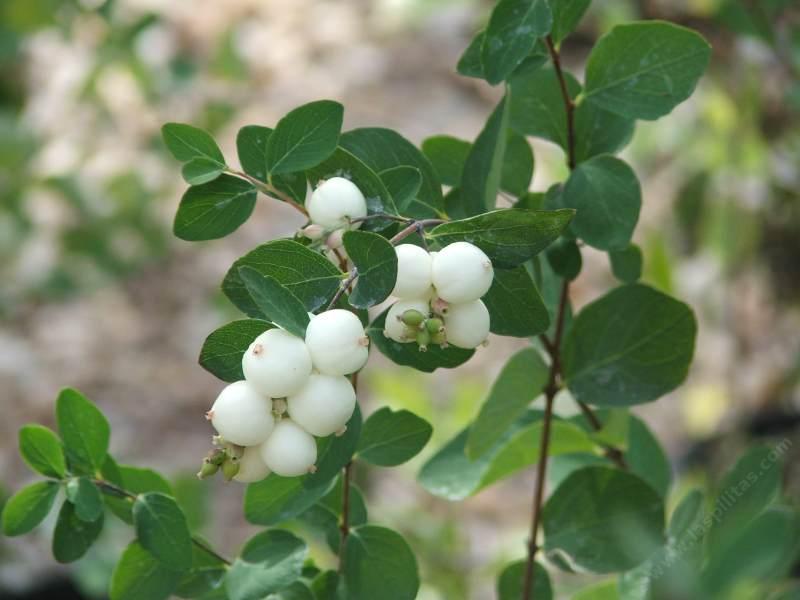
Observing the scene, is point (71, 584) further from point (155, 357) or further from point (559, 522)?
point (559, 522)

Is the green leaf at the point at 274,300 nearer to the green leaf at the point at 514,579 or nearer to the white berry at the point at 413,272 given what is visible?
the white berry at the point at 413,272

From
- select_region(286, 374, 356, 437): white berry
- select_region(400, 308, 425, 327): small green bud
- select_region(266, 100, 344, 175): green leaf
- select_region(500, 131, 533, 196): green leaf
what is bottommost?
select_region(286, 374, 356, 437): white berry

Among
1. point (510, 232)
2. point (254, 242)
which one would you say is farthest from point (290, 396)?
point (254, 242)

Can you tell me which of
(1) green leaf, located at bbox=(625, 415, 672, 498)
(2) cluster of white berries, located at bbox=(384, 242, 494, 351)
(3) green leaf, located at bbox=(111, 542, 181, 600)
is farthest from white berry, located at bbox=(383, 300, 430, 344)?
(1) green leaf, located at bbox=(625, 415, 672, 498)

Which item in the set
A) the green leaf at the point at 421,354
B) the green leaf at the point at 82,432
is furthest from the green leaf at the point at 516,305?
the green leaf at the point at 82,432

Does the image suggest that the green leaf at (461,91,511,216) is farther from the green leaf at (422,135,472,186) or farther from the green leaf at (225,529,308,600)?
the green leaf at (225,529,308,600)

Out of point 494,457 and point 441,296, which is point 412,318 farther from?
point 494,457
